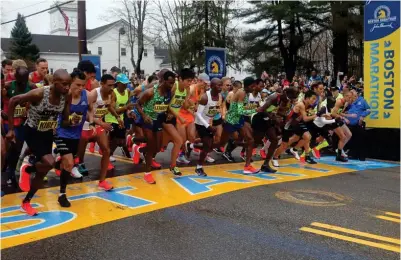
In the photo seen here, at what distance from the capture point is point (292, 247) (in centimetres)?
448

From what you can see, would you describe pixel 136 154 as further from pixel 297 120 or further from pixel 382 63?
pixel 382 63

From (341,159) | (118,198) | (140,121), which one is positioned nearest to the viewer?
(118,198)

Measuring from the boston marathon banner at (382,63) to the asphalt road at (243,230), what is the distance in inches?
168

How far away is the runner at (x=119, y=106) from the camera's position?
314 inches

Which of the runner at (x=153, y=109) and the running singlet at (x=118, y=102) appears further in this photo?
the running singlet at (x=118, y=102)

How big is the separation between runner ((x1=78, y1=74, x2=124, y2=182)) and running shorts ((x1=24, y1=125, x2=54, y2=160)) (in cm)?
140

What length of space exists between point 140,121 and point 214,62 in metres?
6.91

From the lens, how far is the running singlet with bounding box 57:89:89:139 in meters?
6.10

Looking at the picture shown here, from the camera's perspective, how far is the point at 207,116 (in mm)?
8750

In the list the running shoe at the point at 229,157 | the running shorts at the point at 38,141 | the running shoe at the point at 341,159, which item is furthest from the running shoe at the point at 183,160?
the running shorts at the point at 38,141

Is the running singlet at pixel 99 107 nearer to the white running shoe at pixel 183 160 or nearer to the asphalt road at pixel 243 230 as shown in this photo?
the asphalt road at pixel 243 230

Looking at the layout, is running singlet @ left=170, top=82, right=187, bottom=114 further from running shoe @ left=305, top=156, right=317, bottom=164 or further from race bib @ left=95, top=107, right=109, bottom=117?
running shoe @ left=305, top=156, right=317, bottom=164

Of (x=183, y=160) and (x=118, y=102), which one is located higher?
(x=118, y=102)

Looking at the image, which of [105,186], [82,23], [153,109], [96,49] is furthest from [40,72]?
[96,49]
